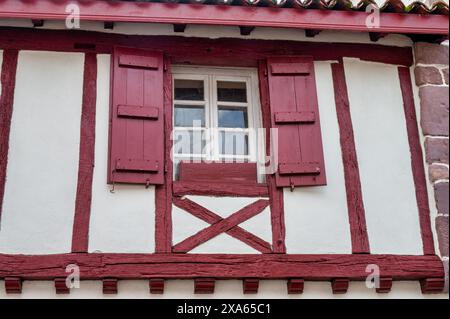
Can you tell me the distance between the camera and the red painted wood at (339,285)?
6008mm

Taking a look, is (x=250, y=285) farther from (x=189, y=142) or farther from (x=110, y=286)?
(x=189, y=142)

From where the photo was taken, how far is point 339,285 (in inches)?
237

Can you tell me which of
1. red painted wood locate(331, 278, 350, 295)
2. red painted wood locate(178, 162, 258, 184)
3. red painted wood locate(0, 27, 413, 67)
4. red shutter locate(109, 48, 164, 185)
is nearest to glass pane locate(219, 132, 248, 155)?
red painted wood locate(178, 162, 258, 184)

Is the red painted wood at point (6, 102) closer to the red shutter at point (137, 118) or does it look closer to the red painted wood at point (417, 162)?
the red shutter at point (137, 118)

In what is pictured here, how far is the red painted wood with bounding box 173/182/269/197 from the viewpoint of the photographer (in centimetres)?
615

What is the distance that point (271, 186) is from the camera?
6.26 m

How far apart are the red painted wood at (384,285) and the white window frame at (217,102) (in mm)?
1631

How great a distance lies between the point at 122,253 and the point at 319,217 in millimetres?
1816

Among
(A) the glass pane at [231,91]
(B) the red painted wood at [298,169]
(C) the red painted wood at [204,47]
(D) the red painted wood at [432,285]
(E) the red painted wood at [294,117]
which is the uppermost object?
(C) the red painted wood at [204,47]

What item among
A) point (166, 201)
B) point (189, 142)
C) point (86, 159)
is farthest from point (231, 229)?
point (86, 159)

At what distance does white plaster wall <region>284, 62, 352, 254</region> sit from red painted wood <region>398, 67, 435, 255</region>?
0.74 meters

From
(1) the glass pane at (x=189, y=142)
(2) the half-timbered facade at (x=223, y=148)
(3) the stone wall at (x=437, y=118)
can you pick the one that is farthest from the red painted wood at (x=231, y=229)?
(3) the stone wall at (x=437, y=118)

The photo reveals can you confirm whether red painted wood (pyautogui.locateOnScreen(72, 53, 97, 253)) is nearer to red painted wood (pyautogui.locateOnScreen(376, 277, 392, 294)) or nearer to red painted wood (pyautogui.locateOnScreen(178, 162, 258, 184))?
red painted wood (pyautogui.locateOnScreen(178, 162, 258, 184))
